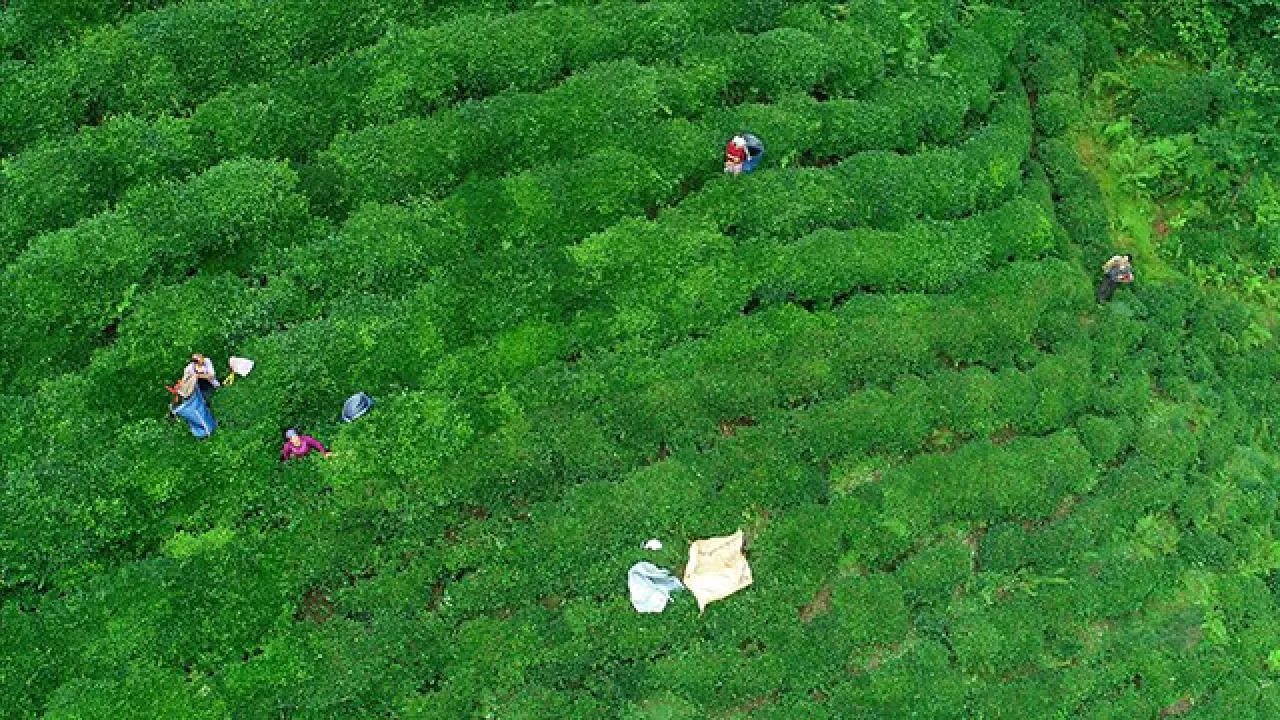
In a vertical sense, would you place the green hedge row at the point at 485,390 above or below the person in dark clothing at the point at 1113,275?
above

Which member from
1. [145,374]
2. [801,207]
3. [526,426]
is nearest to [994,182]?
[801,207]

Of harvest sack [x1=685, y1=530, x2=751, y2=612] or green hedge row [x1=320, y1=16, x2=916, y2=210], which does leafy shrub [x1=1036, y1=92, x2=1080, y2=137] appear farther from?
harvest sack [x1=685, y1=530, x2=751, y2=612]

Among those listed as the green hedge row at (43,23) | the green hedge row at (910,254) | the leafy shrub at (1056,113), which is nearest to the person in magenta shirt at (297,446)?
the green hedge row at (910,254)

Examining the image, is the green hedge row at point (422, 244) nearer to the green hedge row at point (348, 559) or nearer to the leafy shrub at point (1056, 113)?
the green hedge row at point (348, 559)

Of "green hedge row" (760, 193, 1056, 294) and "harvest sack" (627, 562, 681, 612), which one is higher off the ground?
"green hedge row" (760, 193, 1056, 294)

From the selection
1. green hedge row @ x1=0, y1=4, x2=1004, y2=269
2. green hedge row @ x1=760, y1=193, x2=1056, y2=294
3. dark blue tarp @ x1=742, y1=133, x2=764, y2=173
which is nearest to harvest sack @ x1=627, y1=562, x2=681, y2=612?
green hedge row @ x1=760, y1=193, x2=1056, y2=294

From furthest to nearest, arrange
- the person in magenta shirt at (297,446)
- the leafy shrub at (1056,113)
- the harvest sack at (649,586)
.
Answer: the leafy shrub at (1056,113) → the person in magenta shirt at (297,446) → the harvest sack at (649,586)

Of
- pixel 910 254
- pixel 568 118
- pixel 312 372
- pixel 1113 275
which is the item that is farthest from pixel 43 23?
pixel 1113 275
